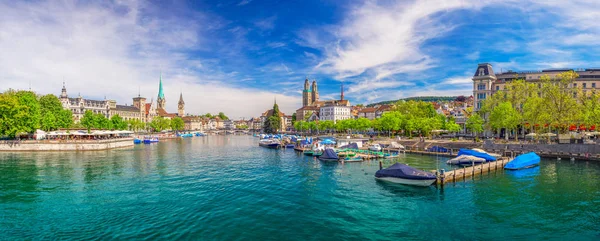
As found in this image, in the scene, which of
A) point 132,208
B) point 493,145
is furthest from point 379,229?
point 493,145

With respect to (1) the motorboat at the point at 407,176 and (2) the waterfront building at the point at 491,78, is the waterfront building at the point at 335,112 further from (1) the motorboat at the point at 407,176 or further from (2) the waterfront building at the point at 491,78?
(1) the motorboat at the point at 407,176

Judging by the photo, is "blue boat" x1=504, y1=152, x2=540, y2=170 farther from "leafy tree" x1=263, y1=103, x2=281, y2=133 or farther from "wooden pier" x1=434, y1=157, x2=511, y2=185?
"leafy tree" x1=263, y1=103, x2=281, y2=133

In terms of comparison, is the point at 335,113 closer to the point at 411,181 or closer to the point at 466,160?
the point at 466,160

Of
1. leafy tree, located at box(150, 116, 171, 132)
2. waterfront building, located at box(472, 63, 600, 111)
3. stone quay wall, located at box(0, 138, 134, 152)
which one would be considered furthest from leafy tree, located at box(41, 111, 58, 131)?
waterfront building, located at box(472, 63, 600, 111)

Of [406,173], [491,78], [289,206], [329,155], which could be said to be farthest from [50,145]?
[491,78]

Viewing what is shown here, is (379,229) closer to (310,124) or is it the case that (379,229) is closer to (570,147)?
(570,147)

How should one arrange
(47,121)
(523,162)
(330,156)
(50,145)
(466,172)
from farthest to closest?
(47,121) → (50,145) → (330,156) → (523,162) → (466,172)

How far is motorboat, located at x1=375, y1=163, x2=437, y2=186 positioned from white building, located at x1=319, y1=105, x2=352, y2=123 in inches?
4910

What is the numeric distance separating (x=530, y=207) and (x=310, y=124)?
128 metres

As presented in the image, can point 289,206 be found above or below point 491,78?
below

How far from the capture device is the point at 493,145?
56.6m

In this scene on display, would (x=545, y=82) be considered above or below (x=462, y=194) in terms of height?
above

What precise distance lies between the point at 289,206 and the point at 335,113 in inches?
5377

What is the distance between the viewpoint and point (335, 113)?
157750mm
